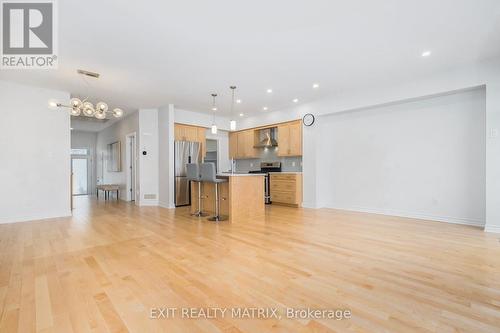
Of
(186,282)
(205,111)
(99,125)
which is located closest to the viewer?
(186,282)

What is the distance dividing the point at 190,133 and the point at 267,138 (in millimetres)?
2279

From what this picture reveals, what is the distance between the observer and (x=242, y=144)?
7680 millimetres

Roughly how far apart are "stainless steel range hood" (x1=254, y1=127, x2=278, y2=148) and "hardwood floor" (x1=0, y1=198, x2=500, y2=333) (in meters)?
3.50

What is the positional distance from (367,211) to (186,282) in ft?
14.9

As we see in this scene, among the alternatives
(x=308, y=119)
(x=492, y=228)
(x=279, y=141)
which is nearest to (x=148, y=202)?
(x=279, y=141)

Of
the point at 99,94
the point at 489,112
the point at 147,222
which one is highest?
the point at 99,94

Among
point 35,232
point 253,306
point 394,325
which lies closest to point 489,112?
point 394,325

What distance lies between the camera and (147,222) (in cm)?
445

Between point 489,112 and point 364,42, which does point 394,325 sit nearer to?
point 364,42

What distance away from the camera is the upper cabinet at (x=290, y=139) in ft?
20.3

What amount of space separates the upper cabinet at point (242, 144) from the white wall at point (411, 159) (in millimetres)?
2238

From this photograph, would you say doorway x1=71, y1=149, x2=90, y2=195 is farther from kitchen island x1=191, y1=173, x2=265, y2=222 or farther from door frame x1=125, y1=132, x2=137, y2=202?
kitchen island x1=191, y1=173, x2=265, y2=222

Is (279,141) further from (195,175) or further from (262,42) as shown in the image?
(262,42)
